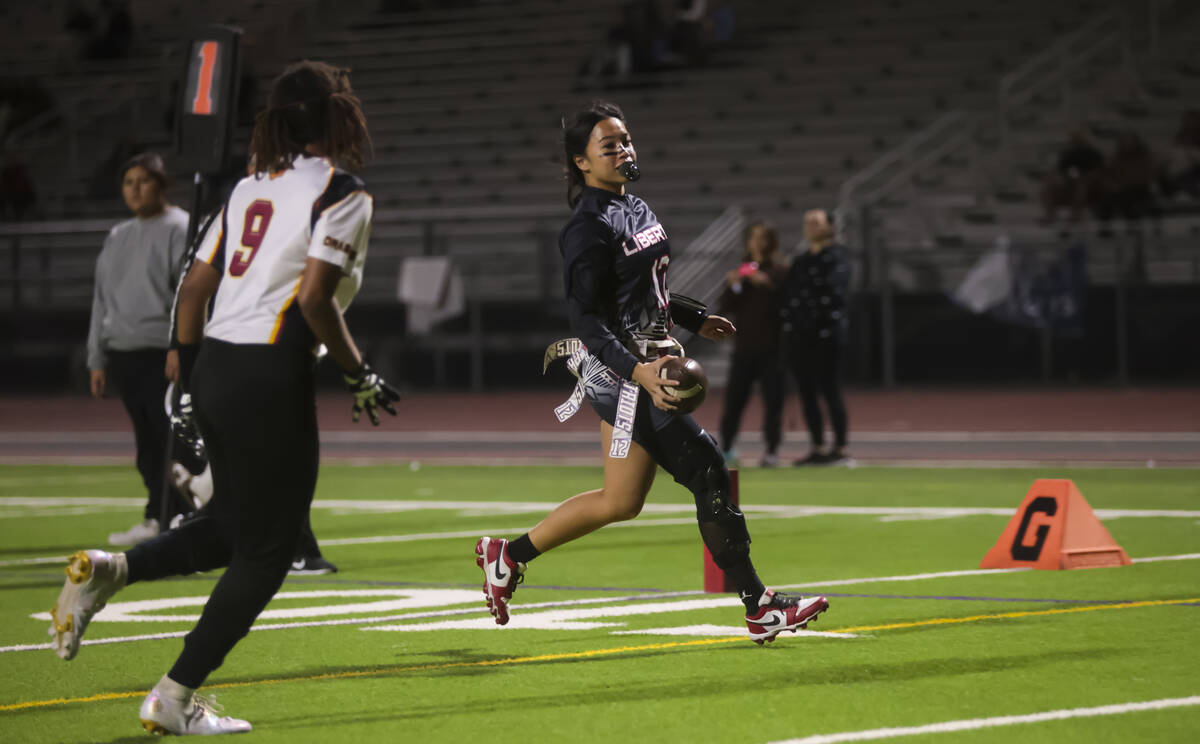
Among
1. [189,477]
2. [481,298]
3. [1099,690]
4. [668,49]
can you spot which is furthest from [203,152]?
[668,49]

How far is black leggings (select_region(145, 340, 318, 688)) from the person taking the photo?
238 inches

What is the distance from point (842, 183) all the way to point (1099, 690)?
2510 centimetres

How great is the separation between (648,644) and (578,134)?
1993mm

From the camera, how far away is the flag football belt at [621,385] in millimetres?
7711

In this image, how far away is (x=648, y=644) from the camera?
8016 millimetres

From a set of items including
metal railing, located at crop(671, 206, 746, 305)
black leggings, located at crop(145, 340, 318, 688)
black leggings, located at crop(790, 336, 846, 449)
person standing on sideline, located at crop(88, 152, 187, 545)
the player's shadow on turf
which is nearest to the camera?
black leggings, located at crop(145, 340, 318, 688)

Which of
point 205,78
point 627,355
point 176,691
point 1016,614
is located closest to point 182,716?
point 176,691

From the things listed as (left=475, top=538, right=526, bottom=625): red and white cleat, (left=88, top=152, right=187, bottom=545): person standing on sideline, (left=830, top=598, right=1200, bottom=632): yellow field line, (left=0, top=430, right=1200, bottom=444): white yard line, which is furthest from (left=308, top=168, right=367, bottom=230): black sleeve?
(left=0, top=430, right=1200, bottom=444): white yard line

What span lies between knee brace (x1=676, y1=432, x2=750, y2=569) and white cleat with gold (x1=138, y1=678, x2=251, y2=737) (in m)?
2.12

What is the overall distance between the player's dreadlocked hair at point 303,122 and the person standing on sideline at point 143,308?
19.1 ft

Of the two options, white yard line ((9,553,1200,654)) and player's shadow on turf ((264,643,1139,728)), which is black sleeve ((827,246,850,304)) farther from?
player's shadow on turf ((264,643,1139,728))

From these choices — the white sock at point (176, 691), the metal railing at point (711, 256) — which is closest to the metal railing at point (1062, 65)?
the metal railing at point (711, 256)

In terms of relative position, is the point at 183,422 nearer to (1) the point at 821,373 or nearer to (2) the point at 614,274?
(2) the point at 614,274

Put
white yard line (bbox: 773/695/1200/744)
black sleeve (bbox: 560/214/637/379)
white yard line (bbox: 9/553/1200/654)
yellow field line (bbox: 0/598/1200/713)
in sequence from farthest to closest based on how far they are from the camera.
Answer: white yard line (bbox: 9/553/1200/654), black sleeve (bbox: 560/214/637/379), yellow field line (bbox: 0/598/1200/713), white yard line (bbox: 773/695/1200/744)
